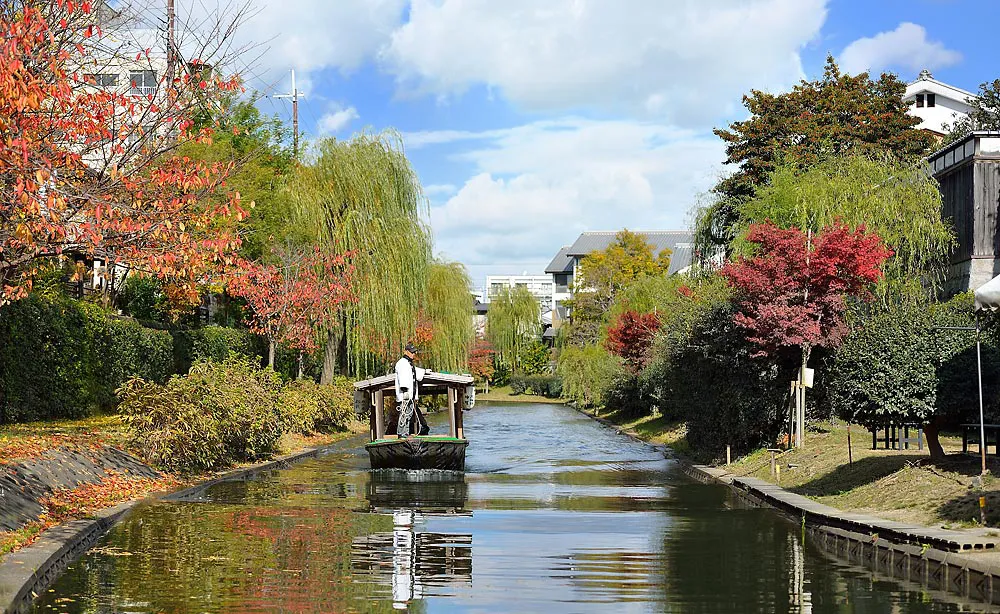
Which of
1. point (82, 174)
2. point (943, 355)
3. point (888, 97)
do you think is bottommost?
point (943, 355)

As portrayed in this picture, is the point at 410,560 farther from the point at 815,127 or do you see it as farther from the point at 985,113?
the point at 985,113

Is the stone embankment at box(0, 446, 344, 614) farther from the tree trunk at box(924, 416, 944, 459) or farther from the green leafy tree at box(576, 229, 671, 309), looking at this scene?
the green leafy tree at box(576, 229, 671, 309)

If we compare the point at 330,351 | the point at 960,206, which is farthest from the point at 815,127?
the point at 330,351

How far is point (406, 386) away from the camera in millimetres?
26062

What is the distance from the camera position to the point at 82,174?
48.6 ft

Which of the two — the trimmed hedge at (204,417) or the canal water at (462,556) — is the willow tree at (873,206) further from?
the trimmed hedge at (204,417)

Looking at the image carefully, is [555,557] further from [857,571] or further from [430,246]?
[430,246]

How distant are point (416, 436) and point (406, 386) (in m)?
1.23

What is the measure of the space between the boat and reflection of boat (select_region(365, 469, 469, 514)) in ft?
0.68

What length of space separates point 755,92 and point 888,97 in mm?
5247

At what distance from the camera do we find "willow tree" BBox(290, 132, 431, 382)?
4138 cm

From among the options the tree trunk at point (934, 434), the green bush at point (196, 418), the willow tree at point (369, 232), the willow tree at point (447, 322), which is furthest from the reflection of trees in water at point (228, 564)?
the willow tree at point (447, 322)

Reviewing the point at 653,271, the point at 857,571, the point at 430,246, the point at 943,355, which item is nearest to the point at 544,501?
the point at 943,355

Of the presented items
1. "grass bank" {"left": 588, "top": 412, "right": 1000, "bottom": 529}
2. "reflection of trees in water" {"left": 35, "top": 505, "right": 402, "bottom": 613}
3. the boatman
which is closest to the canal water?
"reflection of trees in water" {"left": 35, "top": 505, "right": 402, "bottom": 613}
